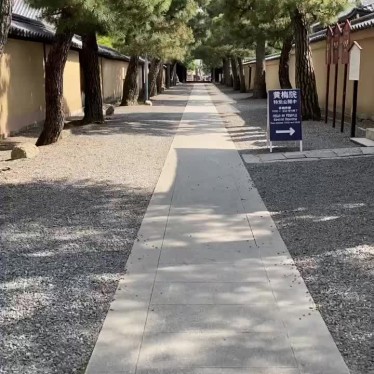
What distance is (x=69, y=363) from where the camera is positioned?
323 cm

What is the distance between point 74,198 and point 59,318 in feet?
12.3


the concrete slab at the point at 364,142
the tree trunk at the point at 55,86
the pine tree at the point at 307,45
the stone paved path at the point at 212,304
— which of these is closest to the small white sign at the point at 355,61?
the concrete slab at the point at 364,142

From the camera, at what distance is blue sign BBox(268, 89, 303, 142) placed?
1102cm

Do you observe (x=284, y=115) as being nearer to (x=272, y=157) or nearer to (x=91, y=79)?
(x=272, y=157)

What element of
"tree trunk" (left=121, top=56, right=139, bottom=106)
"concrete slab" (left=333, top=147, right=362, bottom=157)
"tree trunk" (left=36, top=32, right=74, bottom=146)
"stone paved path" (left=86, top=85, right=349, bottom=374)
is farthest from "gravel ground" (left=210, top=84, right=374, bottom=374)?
"tree trunk" (left=121, top=56, right=139, bottom=106)

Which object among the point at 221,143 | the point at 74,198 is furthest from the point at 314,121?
the point at 74,198

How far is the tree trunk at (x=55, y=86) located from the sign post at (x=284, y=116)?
15.3 feet

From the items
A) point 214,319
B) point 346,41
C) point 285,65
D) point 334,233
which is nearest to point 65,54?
point 346,41

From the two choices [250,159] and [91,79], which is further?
[91,79]

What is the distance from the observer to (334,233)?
5680 mm

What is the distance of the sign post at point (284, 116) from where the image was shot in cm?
1102

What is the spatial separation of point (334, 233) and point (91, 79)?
514 inches

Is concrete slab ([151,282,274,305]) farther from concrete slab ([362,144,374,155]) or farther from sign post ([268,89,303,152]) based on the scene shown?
sign post ([268,89,303,152])

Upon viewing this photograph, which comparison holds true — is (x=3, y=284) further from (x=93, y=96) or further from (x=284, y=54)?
(x=284, y=54)
